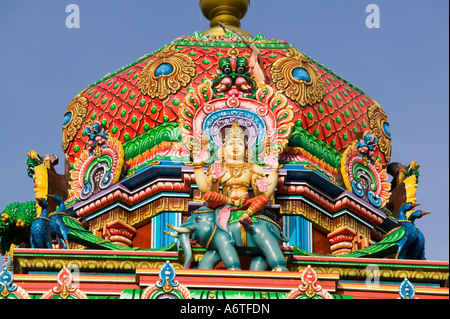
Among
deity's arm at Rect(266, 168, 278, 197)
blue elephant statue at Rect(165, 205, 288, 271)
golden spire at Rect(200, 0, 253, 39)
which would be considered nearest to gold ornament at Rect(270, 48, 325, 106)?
golden spire at Rect(200, 0, 253, 39)

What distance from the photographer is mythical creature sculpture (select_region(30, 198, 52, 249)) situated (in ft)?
85.2

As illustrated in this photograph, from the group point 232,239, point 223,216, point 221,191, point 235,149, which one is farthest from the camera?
point 221,191

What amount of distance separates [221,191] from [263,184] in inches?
52.9

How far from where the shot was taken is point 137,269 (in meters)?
23.5

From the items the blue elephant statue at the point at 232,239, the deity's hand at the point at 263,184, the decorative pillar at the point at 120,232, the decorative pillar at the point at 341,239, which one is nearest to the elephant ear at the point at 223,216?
the blue elephant statue at the point at 232,239

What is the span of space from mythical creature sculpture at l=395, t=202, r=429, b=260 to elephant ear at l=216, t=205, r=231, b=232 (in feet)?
11.5

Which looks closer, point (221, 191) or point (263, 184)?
point (263, 184)

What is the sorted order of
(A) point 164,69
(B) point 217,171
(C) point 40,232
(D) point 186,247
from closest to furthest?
(D) point 186,247, (B) point 217,171, (C) point 40,232, (A) point 164,69

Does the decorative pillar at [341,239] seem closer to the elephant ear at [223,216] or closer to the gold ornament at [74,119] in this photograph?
the elephant ear at [223,216]

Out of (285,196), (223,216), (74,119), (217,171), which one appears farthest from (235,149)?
(74,119)

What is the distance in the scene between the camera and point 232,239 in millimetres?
24500

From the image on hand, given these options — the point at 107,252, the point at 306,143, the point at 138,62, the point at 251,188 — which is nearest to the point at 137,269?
the point at 107,252

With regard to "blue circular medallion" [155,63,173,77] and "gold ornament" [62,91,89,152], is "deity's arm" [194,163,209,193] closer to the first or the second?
"blue circular medallion" [155,63,173,77]

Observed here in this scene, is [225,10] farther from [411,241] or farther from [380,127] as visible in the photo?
[411,241]
